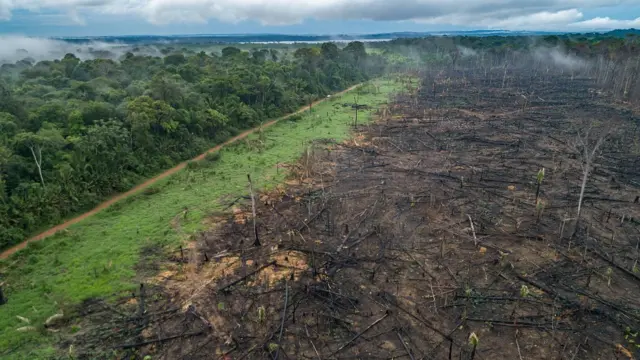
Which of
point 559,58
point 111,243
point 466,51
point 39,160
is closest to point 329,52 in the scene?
point 559,58

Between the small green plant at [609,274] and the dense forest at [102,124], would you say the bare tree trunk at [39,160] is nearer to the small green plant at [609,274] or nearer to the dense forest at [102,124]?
the dense forest at [102,124]

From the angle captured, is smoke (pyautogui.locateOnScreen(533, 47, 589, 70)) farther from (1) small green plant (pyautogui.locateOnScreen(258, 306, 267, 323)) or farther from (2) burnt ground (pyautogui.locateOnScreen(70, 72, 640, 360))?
(1) small green plant (pyautogui.locateOnScreen(258, 306, 267, 323))

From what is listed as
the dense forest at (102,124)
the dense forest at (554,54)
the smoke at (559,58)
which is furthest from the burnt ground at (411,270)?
the smoke at (559,58)

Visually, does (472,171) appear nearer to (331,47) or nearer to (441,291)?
(441,291)

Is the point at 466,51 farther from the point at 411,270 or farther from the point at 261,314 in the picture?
the point at 261,314

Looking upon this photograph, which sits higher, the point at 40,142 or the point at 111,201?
the point at 40,142

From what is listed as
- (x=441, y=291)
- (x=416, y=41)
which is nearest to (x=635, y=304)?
(x=441, y=291)

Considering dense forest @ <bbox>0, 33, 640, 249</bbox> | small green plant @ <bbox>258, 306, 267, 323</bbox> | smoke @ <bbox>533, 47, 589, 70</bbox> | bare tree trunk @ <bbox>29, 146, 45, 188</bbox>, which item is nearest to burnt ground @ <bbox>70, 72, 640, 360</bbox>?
small green plant @ <bbox>258, 306, 267, 323</bbox>
